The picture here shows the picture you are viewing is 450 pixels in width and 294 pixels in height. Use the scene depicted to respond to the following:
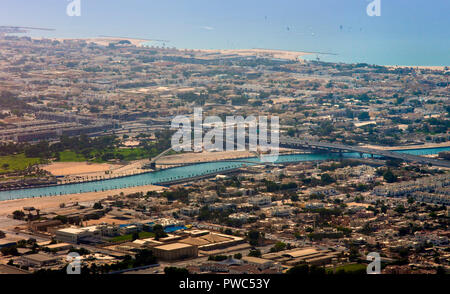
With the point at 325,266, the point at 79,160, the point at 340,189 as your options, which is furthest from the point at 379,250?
the point at 79,160

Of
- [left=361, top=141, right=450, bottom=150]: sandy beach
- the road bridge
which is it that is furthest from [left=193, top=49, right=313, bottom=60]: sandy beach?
the road bridge

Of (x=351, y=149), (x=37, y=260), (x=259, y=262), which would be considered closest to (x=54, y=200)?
(x=37, y=260)

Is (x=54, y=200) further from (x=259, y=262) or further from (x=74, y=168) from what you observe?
(x=259, y=262)

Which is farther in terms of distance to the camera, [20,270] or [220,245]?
[220,245]

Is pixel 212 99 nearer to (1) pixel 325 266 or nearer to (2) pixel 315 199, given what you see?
(2) pixel 315 199

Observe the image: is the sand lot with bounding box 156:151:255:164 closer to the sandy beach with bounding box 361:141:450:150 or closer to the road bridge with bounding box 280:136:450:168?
the road bridge with bounding box 280:136:450:168

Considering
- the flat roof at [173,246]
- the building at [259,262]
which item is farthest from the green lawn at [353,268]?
the flat roof at [173,246]
